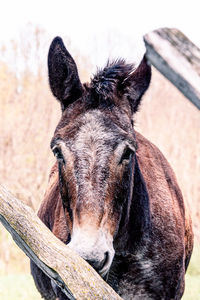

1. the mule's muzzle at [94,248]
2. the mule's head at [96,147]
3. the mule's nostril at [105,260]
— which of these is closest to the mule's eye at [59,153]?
the mule's head at [96,147]

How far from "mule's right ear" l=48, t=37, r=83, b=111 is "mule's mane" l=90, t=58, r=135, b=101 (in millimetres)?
171

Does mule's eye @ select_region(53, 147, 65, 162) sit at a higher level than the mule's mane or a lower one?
lower

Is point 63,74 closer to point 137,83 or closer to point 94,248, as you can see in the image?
point 137,83

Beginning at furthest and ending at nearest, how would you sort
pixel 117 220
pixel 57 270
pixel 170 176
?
pixel 170 176
pixel 117 220
pixel 57 270

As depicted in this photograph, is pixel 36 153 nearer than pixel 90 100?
No

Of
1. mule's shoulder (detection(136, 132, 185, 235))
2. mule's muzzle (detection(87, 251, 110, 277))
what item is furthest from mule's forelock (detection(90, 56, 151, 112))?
mule's muzzle (detection(87, 251, 110, 277))

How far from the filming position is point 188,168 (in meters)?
15.1

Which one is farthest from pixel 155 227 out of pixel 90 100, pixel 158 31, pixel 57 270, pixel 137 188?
pixel 158 31

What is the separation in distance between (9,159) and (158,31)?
13719mm

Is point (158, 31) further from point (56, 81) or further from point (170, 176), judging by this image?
point (170, 176)

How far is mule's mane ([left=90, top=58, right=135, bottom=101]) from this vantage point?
13.5ft

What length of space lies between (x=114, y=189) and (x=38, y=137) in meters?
11.8

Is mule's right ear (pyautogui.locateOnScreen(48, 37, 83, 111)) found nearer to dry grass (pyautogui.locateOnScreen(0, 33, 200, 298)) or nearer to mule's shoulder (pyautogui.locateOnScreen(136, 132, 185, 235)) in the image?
mule's shoulder (pyautogui.locateOnScreen(136, 132, 185, 235))

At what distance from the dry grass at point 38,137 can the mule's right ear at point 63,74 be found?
10.2m
